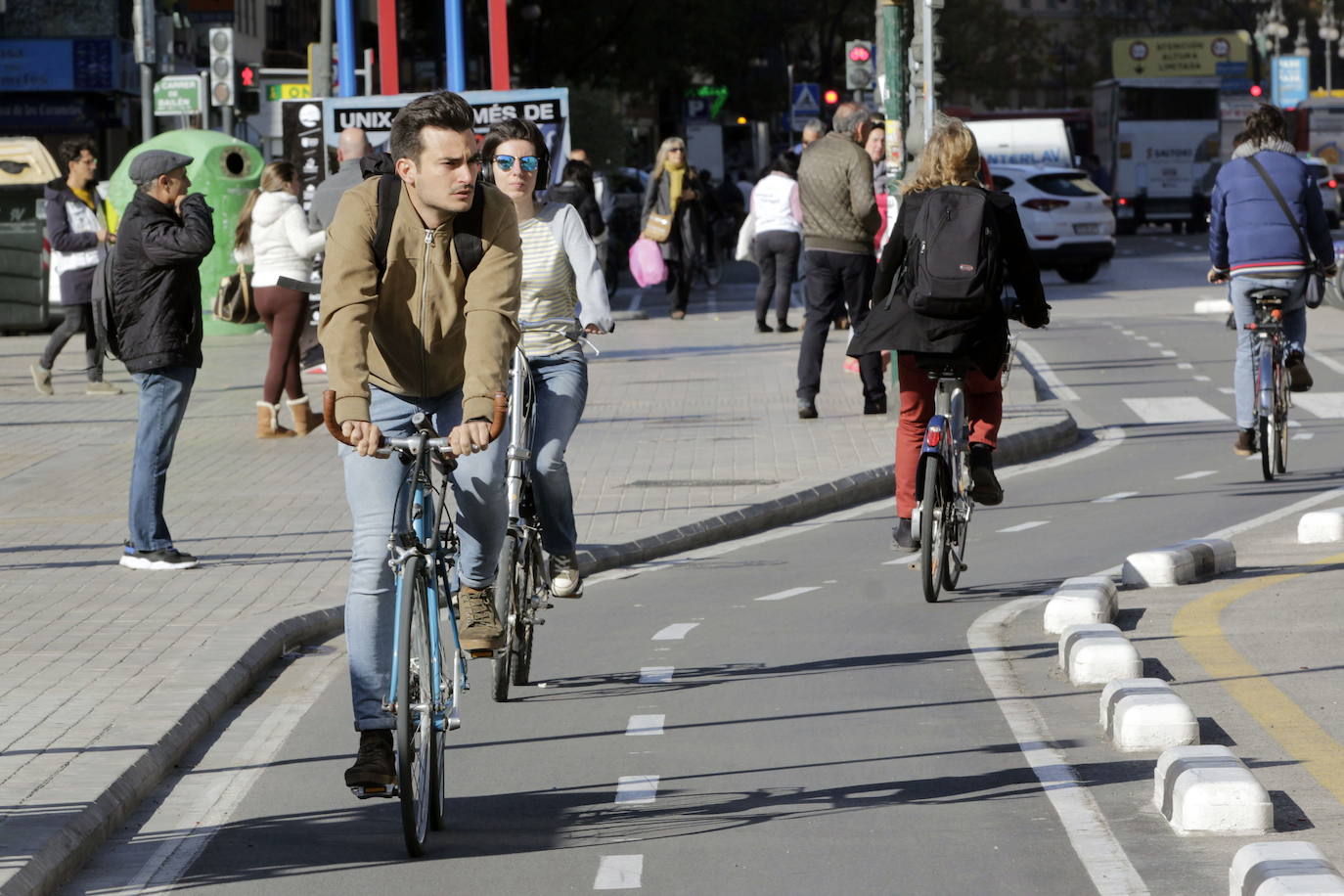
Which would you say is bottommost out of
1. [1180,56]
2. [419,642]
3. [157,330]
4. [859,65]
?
[419,642]

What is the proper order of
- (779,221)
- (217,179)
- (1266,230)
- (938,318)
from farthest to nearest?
(217,179) < (779,221) < (1266,230) < (938,318)

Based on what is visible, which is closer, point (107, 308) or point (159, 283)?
point (159, 283)

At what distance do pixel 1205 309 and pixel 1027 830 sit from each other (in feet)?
76.3

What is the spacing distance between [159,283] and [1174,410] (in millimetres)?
9243

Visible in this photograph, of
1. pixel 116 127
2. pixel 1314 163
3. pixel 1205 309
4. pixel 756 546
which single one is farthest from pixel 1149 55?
pixel 756 546

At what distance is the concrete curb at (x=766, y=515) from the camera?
1159 centimetres

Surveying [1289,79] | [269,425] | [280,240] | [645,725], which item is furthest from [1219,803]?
[1289,79]

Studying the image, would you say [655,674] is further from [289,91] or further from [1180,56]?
[1180,56]

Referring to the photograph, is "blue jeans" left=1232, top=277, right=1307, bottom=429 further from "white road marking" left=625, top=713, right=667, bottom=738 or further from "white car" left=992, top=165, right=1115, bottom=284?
"white car" left=992, top=165, right=1115, bottom=284

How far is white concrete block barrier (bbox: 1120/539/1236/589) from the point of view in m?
10.3

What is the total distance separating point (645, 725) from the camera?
769cm

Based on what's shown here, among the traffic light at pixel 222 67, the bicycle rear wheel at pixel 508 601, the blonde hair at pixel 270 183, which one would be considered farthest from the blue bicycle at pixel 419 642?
the traffic light at pixel 222 67

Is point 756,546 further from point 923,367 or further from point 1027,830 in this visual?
point 1027,830

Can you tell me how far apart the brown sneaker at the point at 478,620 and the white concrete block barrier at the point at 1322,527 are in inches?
217
